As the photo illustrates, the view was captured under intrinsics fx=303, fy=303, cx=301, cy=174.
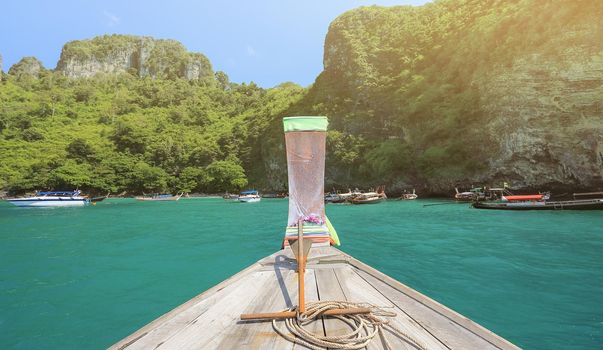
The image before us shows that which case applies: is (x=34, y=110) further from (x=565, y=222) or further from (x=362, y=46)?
(x=565, y=222)

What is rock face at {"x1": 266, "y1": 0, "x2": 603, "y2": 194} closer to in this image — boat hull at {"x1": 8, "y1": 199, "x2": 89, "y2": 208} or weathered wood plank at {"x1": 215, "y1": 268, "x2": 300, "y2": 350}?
weathered wood plank at {"x1": 215, "y1": 268, "x2": 300, "y2": 350}

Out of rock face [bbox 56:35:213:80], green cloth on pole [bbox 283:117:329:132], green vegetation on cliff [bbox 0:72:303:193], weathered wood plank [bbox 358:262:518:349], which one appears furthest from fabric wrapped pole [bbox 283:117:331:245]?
rock face [bbox 56:35:213:80]

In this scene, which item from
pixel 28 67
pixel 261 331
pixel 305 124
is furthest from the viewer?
pixel 28 67

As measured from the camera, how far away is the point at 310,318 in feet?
9.57

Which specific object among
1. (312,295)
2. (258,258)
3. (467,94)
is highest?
(467,94)

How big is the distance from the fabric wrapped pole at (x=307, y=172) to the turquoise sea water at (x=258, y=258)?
2.90 meters

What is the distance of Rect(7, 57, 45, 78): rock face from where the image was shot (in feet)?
412

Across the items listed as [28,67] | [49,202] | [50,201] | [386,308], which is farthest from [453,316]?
[28,67]

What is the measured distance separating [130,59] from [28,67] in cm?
3885

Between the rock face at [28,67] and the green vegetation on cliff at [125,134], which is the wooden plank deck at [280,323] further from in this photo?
the rock face at [28,67]

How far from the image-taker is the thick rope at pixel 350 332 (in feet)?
7.97

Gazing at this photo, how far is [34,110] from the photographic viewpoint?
93.3 m

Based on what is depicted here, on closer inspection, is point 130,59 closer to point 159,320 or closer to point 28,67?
point 28,67

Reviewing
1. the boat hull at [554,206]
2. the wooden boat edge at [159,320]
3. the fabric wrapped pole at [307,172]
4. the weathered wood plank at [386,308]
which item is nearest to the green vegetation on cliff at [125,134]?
the boat hull at [554,206]
